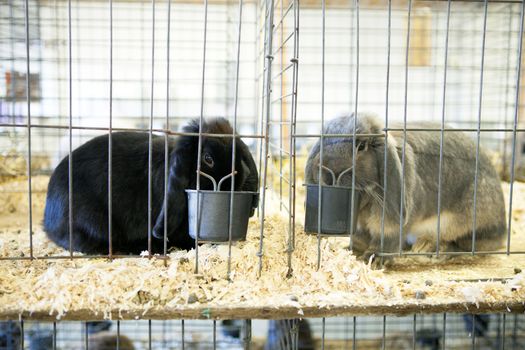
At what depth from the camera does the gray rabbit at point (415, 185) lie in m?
2.61

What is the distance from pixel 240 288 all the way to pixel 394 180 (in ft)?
3.33

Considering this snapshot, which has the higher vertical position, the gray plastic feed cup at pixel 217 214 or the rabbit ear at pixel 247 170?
the rabbit ear at pixel 247 170

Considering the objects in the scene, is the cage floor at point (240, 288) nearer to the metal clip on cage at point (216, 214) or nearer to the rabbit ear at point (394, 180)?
the metal clip on cage at point (216, 214)

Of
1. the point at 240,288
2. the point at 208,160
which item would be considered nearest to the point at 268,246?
the point at 240,288

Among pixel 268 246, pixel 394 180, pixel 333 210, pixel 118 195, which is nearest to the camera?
pixel 333 210

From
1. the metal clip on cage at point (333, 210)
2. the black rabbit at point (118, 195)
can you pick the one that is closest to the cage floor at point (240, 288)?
the metal clip on cage at point (333, 210)

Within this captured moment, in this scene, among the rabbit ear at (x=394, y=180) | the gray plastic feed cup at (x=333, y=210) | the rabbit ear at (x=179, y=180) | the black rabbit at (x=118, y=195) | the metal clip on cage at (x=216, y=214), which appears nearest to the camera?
the metal clip on cage at (x=216, y=214)

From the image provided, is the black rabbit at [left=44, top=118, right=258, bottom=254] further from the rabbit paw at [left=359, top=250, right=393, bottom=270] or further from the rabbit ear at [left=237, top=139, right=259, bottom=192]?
the rabbit paw at [left=359, top=250, right=393, bottom=270]

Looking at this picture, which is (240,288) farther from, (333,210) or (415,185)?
(415,185)

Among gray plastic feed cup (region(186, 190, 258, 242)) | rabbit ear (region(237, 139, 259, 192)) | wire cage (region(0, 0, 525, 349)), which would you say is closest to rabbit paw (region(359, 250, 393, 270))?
wire cage (region(0, 0, 525, 349))

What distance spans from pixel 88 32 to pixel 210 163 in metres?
4.80

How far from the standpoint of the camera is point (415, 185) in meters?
2.82

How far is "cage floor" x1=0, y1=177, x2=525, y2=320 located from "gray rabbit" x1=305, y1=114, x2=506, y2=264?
0.36m

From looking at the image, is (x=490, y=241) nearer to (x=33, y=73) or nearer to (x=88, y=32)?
(x=33, y=73)
